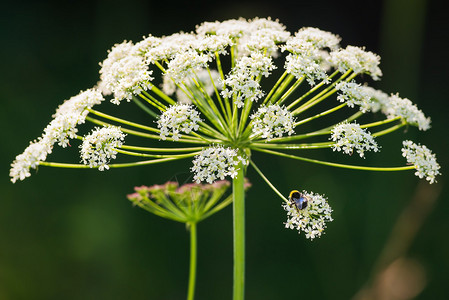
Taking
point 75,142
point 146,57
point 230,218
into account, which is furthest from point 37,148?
point 230,218

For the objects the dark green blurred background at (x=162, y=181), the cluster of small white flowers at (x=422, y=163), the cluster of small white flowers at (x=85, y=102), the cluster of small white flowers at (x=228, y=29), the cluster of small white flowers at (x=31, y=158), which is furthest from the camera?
the dark green blurred background at (x=162, y=181)

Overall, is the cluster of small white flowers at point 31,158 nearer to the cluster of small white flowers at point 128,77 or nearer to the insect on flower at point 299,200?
the cluster of small white flowers at point 128,77

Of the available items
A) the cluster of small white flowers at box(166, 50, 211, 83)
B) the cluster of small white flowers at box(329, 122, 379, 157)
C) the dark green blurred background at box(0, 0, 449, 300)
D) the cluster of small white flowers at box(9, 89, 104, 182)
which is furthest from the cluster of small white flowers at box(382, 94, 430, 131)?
the dark green blurred background at box(0, 0, 449, 300)

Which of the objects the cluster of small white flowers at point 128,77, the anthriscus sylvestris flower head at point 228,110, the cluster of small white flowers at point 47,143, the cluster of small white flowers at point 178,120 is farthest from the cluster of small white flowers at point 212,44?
the cluster of small white flowers at point 47,143

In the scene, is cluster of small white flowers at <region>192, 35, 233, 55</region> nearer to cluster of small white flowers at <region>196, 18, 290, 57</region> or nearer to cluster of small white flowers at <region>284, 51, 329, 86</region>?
cluster of small white flowers at <region>196, 18, 290, 57</region>

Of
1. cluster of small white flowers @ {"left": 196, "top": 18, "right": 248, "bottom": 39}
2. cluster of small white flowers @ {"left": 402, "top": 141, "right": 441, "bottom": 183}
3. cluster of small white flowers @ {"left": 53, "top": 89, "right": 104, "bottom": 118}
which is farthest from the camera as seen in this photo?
cluster of small white flowers @ {"left": 196, "top": 18, "right": 248, "bottom": 39}

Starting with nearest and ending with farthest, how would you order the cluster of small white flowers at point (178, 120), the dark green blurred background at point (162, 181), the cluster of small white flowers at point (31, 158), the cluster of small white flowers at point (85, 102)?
the cluster of small white flowers at point (178, 120), the cluster of small white flowers at point (31, 158), the cluster of small white flowers at point (85, 102), the dark green blurred background at point (162, 181)
